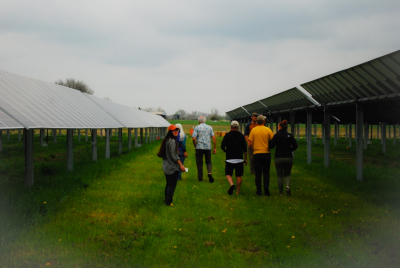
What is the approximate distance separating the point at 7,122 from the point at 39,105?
12.0 feet

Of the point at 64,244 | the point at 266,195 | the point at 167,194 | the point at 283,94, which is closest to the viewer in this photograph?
the point at 64,244

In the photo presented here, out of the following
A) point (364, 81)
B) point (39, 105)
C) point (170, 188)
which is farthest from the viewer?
point (39, 105)

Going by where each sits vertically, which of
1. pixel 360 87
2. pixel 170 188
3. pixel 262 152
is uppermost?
pixel 360 87

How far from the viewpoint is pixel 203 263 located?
5.00 meters

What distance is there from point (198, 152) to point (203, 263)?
6743 millimetres

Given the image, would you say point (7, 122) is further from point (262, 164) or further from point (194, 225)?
point (262, 164)

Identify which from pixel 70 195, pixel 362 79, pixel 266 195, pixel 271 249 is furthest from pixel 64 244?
pixel 362 79

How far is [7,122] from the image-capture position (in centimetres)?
833

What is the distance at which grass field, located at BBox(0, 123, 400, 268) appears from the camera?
5.18 metres

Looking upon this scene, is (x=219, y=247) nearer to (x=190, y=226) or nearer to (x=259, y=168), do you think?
(x=190, y=226)

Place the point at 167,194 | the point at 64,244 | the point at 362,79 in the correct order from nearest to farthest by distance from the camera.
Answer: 1. the point at 64,244
2. the point at 167,194
3. the point at 362,79

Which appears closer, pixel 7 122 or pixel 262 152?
pixel 7 122

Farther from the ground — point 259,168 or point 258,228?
point 259,168

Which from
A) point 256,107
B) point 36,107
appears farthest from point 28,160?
point 256,107
